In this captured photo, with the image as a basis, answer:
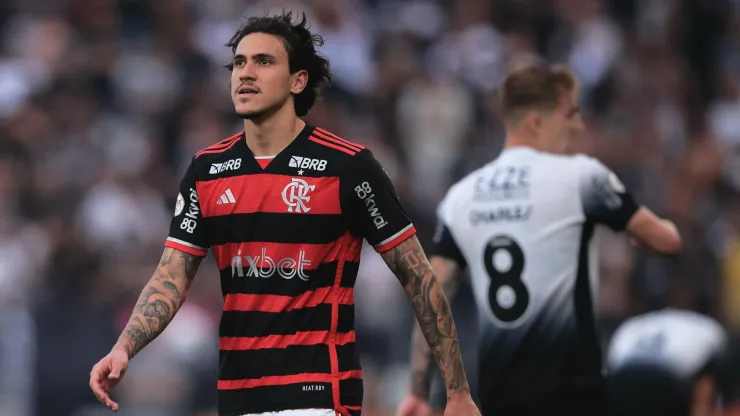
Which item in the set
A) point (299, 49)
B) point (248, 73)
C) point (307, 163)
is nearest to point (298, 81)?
point (299, 49)

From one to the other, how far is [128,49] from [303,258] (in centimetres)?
975

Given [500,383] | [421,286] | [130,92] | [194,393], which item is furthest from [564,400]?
[130,92]

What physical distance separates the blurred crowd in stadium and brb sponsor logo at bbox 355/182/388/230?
16.1 feet

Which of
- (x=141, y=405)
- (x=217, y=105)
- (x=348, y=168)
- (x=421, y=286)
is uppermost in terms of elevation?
(x=217, y=105)

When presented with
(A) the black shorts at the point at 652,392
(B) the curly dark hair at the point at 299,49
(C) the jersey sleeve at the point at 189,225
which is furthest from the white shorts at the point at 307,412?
(A) the black shorts at the point at 652,392

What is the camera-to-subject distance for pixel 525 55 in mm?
15500

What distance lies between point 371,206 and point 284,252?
0.42 metres

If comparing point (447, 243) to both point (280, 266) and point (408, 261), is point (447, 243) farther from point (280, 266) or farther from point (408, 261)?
point (280, 266)

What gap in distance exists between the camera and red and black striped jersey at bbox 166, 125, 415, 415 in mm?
5738

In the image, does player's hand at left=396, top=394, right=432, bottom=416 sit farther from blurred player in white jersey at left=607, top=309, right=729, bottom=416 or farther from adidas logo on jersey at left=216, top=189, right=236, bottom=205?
adidas logo on jersey at left=216, top=189, right=236, bottom=205

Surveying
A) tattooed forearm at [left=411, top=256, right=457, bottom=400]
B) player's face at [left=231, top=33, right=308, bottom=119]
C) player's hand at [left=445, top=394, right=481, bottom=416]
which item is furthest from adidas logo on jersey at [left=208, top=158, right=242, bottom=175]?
tattooed forearm at [left=411, top=256, right=457, bottom=400]

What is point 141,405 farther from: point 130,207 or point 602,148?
point 602,148

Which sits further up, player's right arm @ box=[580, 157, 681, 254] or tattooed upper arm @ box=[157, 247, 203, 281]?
player's right arm @ box=[580, 157, 681, 254]

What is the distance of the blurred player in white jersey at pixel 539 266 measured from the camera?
7.08 meters
